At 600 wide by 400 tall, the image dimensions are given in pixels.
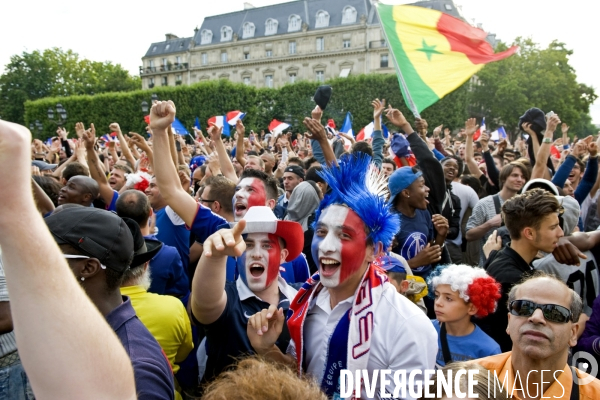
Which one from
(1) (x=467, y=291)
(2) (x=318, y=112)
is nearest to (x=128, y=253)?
(1) (x=467, y=291)

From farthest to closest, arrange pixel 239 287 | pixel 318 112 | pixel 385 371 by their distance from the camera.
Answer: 1. pixel 318 112
2. pixel 239 287
3. pixel 385 371

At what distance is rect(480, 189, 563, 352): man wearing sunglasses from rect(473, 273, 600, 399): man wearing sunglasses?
30.6 inches

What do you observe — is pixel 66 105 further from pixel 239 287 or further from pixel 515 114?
pixel 239 287

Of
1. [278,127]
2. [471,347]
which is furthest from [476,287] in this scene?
[278,127]

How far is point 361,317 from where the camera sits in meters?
2.03

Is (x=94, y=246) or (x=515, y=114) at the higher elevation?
(x=515, y=114)

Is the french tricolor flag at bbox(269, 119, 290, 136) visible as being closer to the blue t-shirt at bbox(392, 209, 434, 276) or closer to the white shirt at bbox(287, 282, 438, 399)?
the blue t-shirt at bbox(392, 209, 434, 276)

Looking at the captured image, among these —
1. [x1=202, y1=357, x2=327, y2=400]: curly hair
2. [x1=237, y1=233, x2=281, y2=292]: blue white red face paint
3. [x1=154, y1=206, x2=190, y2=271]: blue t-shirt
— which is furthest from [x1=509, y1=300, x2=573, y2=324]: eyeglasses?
[x1=154, y1=206, x2=190, y2=271]: blue t-shirt

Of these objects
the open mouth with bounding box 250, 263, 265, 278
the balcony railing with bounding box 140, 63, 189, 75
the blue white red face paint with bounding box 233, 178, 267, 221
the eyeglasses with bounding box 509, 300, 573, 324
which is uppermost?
the balcony railing with bounding box 140, 63, 189, 75

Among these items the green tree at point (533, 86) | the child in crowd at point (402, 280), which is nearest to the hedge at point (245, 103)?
the green tree at point (533, 86)

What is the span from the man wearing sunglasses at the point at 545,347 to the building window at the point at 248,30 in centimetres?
6641

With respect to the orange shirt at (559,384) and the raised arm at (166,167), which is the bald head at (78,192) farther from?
the orange shirt at (559,384)

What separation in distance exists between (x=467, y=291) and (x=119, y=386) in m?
2.33

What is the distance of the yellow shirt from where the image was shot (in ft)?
8.09
